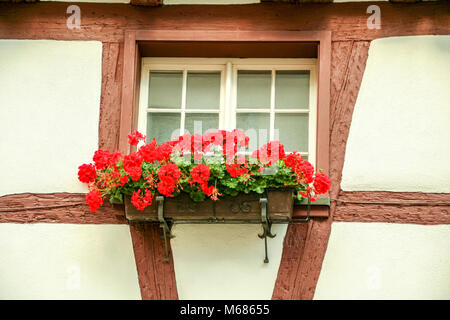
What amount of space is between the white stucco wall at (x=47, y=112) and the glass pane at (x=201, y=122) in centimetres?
65

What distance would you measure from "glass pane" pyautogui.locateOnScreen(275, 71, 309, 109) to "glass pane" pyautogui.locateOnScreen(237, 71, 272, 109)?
0.24 feet

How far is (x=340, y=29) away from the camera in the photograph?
541 cm

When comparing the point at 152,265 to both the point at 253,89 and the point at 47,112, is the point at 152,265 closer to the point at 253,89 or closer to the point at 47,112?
the point at 47,112

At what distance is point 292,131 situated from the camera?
5.46 meters

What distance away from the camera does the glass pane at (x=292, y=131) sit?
17.8ft

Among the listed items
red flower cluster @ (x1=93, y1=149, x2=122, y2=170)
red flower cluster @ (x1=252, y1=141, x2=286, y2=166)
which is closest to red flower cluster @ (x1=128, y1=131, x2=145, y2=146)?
red flower cluster @ (x1=93, y1=149, x2=122, y2=170)

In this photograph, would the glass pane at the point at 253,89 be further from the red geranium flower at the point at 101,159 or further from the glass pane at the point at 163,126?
the red geranium flower at the point at 101,159

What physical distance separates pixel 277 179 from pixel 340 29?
131cm

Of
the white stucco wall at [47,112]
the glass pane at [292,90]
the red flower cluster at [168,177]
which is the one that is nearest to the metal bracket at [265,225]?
the red flower cluster at [168,177]

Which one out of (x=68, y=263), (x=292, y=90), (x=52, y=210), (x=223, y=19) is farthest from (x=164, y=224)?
(x=223, y=19)
